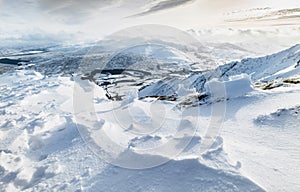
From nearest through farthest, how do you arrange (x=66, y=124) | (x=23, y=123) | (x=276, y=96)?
(x=276, y=96)
(x=66, y=124)
(x=23, y=123)

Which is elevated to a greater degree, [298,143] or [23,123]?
[298,143]

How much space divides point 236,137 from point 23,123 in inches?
549

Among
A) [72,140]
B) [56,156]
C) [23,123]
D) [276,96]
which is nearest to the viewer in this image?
[56,156]

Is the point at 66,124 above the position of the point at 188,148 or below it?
below

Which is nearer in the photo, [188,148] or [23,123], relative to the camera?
[188,148]

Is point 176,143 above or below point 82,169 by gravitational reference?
above

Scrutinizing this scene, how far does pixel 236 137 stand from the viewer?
938 centimetres

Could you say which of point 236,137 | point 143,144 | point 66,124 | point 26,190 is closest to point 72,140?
point 66,124

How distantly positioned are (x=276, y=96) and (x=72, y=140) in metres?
10.1

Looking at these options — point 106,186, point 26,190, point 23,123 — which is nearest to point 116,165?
point 106,186

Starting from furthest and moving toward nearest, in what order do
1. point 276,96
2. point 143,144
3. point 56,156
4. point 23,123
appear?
point 23,123 → point 276,96 → point 56,156 → point 143,144

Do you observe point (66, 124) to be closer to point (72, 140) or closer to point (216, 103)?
point (72, 140)

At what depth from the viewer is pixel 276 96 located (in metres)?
12.5

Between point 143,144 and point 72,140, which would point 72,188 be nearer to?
point 143,144
